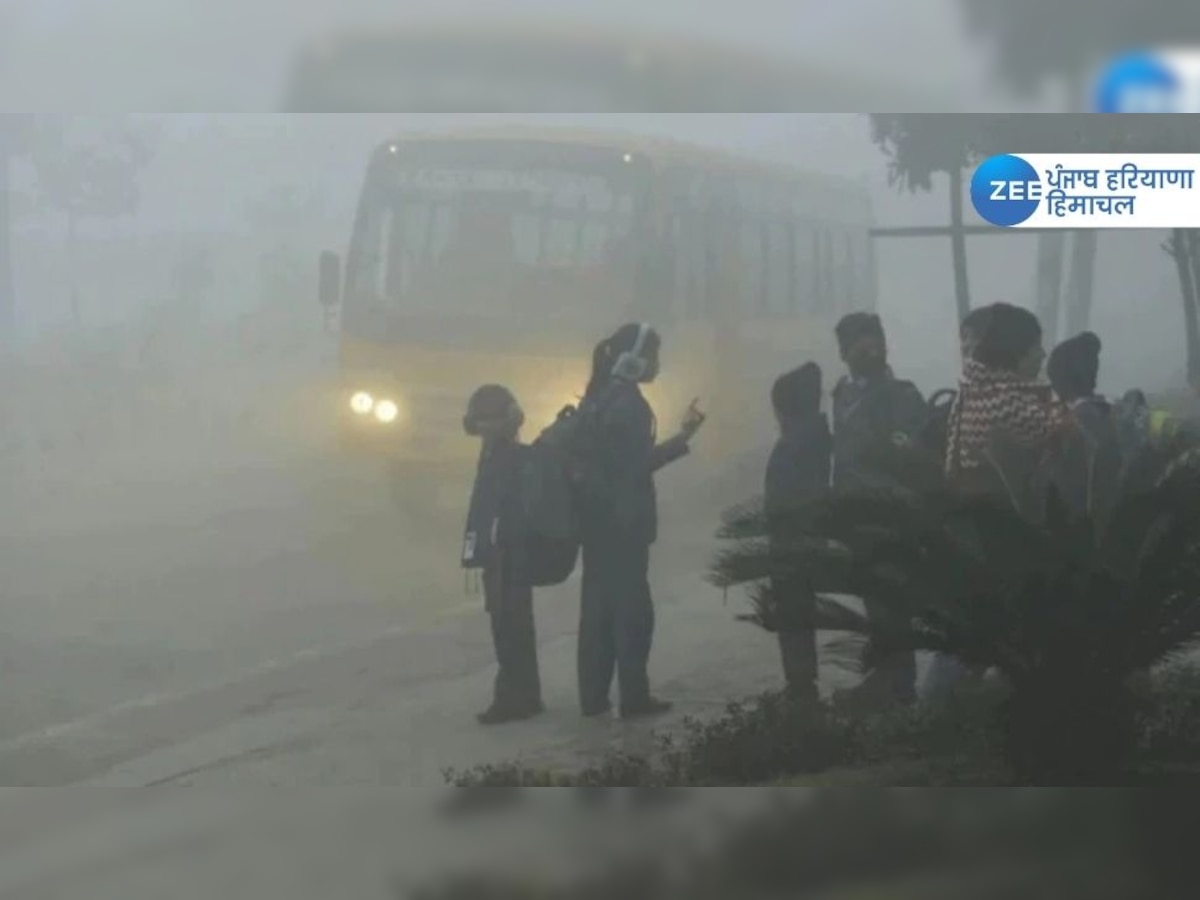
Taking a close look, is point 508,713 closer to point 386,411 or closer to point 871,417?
point 386,411

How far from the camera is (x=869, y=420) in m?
5.00

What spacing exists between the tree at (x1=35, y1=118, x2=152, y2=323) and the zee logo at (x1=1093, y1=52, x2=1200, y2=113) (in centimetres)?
286

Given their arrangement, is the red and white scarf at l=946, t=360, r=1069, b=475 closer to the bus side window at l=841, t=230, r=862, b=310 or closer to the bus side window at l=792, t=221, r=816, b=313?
the bus side window at l=841, t=230, r=862, b=310

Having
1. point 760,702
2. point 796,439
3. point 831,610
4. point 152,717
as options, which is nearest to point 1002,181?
point 796,439

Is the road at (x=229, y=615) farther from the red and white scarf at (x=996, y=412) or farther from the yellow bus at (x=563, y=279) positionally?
the red and white scarf at (x=996, y=412)

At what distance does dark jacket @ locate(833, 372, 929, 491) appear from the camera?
16.3 feet

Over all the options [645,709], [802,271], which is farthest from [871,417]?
[645,709]

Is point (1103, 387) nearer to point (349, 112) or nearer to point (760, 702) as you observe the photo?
point (760, 702)

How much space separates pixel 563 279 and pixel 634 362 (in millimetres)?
327

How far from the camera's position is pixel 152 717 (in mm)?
5035

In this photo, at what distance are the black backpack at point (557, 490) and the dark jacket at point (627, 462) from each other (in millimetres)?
34

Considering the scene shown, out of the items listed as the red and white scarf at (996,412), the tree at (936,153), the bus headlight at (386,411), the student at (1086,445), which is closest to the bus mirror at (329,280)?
the bus headlight at (386,411)

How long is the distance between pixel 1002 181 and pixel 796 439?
980 millimetres

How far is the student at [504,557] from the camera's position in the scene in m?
4.93
